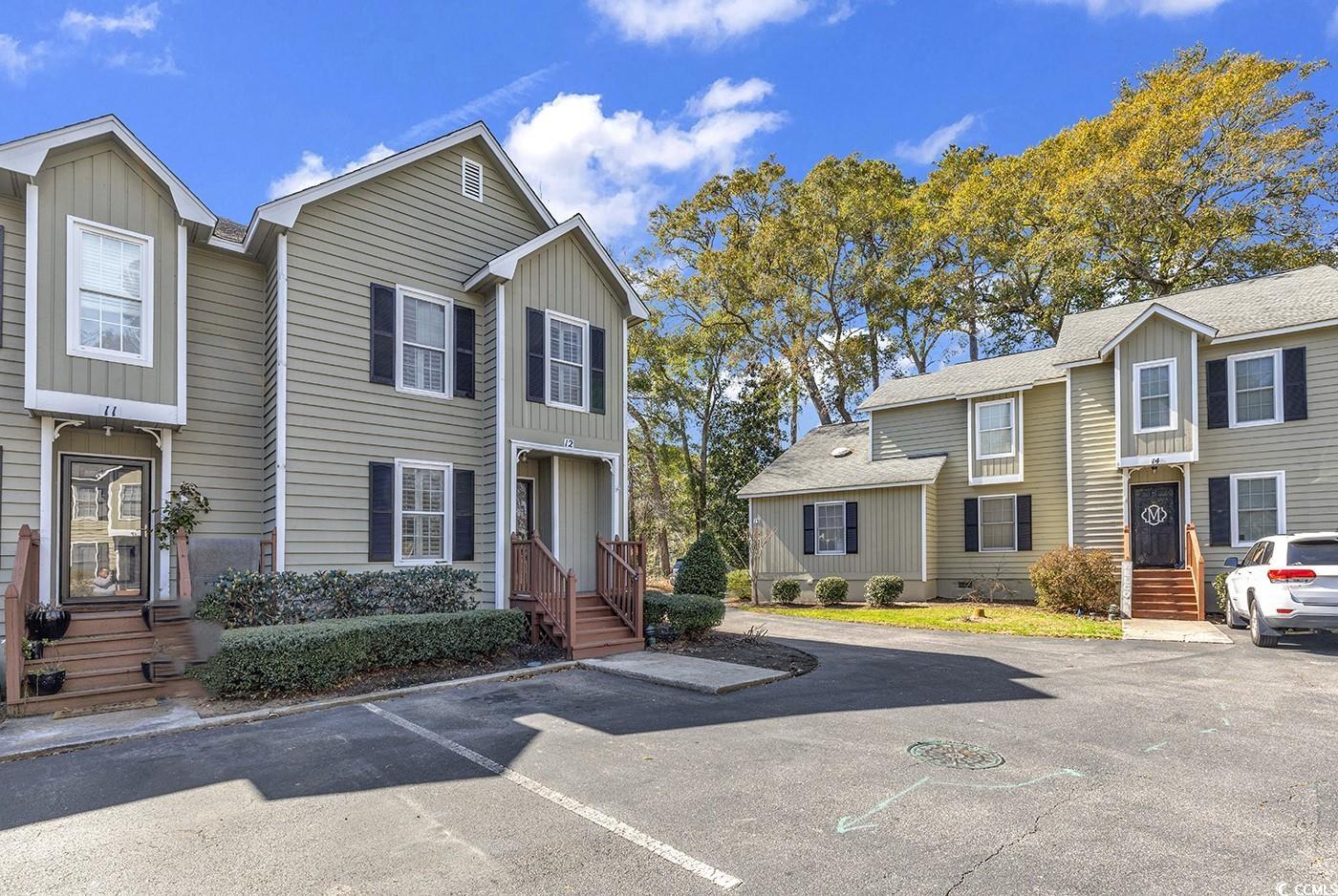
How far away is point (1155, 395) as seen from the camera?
17156 millimetres

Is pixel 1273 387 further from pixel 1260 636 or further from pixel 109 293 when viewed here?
pixel 109 293

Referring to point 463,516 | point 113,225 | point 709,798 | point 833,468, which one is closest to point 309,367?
point 113,225

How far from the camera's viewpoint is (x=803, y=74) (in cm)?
2197

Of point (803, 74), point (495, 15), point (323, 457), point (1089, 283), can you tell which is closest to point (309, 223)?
point (323, 457)

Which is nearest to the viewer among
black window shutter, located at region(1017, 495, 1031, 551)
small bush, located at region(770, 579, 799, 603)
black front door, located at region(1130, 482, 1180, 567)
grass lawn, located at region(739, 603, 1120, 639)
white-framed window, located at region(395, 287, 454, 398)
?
white-framed window, located at region(395, 287, 454, 398)

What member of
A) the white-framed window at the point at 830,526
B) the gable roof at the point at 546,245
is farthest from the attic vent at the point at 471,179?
the white-framed window at the point at 830,526

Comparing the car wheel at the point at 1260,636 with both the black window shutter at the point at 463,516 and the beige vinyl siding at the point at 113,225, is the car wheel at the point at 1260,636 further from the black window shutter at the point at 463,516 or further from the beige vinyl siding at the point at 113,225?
the beige vinyl siding at the point at 113,225

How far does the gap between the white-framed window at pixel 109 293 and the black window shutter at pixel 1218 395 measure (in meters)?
19.9

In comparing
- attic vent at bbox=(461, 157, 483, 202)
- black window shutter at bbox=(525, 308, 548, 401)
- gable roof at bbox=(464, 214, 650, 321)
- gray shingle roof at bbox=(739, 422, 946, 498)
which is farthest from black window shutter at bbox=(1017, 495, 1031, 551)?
attic vent at bbox=(461, 157, 483, 202)

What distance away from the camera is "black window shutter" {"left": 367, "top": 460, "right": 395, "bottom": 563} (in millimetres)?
11203

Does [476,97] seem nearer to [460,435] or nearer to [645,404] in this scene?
[460,435]

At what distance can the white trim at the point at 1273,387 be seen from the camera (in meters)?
15.9

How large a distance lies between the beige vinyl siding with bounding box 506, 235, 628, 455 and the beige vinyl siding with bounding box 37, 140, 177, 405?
468 centimetres

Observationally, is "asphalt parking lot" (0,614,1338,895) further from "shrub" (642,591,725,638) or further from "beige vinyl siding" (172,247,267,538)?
"beige vinyl siding" (172,247,267,538)
